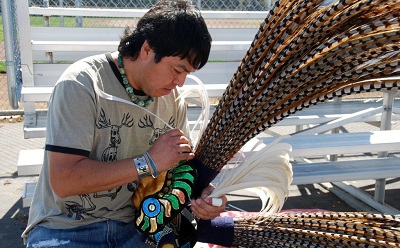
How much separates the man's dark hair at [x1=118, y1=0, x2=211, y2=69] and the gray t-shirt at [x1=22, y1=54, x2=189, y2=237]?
10.4 inches

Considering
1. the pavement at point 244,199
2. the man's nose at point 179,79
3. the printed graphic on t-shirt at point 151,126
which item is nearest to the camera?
the man's nose at point 179,79

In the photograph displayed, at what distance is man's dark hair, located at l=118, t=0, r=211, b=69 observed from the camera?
78.6 inches

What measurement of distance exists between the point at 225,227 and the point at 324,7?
39.7 inches

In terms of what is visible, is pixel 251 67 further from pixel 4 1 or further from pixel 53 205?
pixel 4 1

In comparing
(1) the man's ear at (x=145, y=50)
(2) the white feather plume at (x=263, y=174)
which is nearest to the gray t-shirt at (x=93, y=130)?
(1) the man's ear at (x=145, y=50)

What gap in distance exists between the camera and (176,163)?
207cm

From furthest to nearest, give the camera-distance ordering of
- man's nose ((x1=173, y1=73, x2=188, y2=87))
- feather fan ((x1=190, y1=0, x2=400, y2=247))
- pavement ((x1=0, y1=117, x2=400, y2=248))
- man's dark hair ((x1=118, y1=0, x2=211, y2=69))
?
pavement ((x1=0, y1=117, x2=400, y2=248)) < man's nose ((x1=173, y1=73, x2=188, y2=87)) < man's dark hair ((x1=118, y1=0, x2=211, y2=69)) < feather fan ((x1=190, y1=0, x2=400, y2=247))

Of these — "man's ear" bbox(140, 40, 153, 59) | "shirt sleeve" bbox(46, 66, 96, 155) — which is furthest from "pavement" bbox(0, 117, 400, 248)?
"man's ear" bbox(140, 40, 153, 59)

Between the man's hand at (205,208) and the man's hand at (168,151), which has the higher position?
the man's hand at (168,151)

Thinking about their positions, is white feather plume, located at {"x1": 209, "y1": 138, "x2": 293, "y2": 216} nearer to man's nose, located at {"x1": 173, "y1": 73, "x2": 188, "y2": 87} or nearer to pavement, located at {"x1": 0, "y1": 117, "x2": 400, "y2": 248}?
man's nose, located at {"x1": 173, "y1": 73, "x2": 188, "y2": 87}

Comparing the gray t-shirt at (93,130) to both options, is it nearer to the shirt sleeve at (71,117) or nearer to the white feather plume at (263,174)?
the shirt sleeve at (71,117)

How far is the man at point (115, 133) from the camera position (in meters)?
2.01

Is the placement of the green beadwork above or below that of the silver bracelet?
above

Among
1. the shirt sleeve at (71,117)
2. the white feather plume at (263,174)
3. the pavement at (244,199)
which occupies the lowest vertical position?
the pavement at (244,199)
